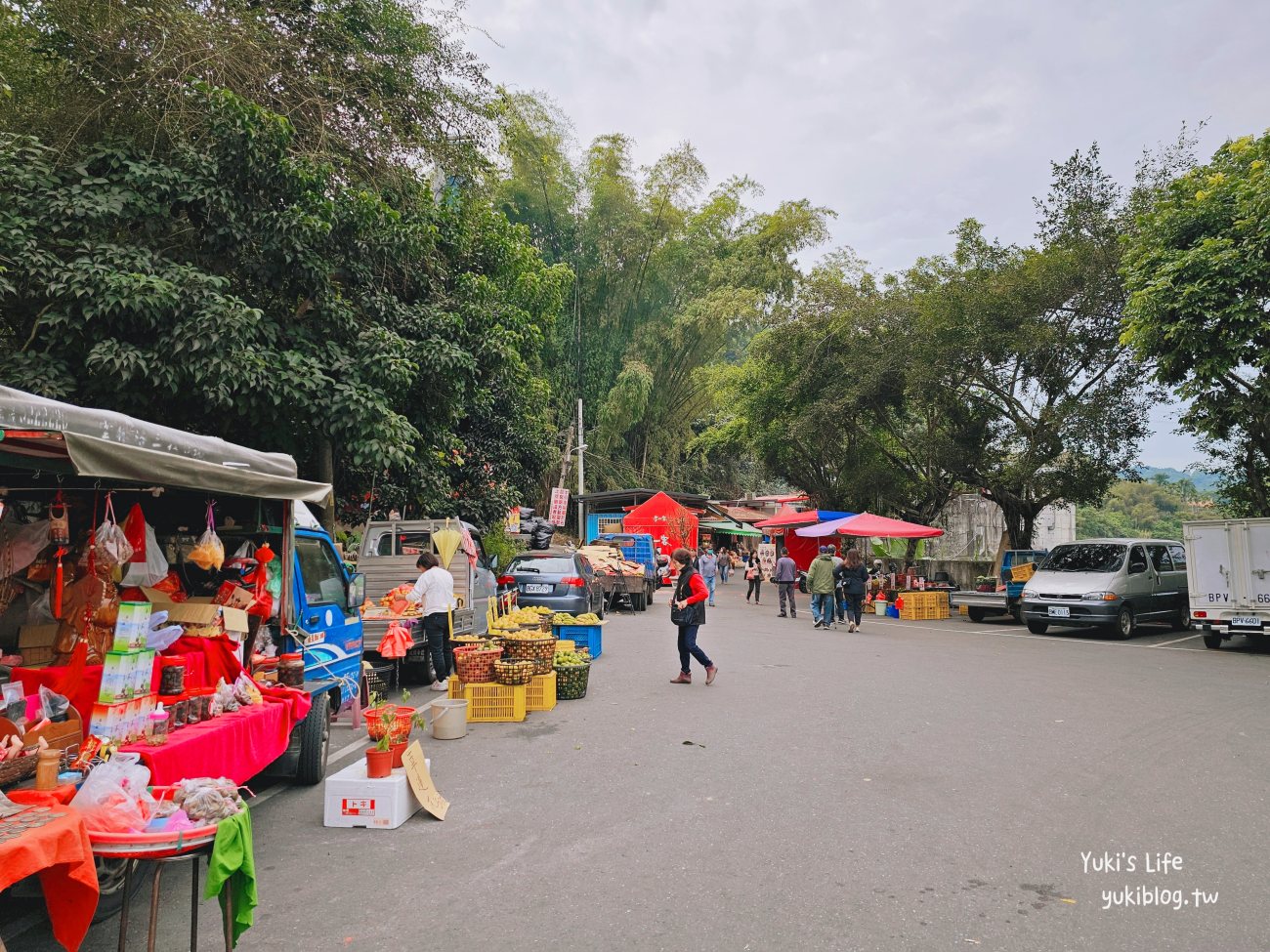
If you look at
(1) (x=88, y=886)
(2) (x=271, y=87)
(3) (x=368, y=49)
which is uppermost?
(3) (x=368, y=49)

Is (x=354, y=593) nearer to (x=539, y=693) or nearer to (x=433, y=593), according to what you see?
(x=433, y=593)

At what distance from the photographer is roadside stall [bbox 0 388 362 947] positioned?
3525 mm

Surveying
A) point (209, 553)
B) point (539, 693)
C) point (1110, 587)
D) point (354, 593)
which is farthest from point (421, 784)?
point (1110, 587)

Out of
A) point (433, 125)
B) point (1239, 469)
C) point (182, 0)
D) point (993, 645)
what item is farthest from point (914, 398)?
point (182, 0)

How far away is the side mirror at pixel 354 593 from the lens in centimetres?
732

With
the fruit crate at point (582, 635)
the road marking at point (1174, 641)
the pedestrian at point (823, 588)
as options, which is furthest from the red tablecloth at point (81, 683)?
the road marking at point (1174, 641)

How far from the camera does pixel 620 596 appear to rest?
70.5ft

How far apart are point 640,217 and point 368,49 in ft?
62.9

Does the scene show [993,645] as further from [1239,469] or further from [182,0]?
[182,0]

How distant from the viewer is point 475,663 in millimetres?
8086

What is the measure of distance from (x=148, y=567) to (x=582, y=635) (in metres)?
6.92

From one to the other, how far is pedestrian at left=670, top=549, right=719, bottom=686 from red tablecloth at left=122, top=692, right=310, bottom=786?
5105mm

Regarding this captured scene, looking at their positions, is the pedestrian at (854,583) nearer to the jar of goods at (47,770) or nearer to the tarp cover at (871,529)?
the tarp cover at (871,529)

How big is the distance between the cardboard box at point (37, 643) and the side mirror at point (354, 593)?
2.55 meters
